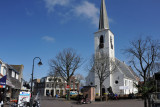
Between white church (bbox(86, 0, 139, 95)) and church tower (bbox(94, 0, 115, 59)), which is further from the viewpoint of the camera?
church tower (bbox(94, 0, 115, 59))

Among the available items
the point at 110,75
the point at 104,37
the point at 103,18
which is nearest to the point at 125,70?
→ the point at 110,75

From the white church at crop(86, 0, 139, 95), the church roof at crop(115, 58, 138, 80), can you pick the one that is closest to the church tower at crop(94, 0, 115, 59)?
the white church at crop(86, 0, 139, 95)

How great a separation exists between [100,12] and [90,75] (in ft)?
72.4

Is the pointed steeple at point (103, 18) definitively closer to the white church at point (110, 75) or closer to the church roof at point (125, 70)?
the white church at point (110, 75)

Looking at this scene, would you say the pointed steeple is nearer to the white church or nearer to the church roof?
the white church

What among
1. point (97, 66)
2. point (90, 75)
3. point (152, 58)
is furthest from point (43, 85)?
point (152, 58)

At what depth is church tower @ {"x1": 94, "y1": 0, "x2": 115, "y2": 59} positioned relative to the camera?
4924cm

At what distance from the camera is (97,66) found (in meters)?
35.4

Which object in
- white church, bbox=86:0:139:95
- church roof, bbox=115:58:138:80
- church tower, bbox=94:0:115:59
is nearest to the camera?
white church, bbox=86:0:139:95

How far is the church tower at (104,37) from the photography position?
4924 cm

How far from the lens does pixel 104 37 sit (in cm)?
5131

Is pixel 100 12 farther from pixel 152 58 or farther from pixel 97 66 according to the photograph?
pixel 152 58

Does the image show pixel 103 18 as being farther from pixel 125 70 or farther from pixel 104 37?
pixel 125 70

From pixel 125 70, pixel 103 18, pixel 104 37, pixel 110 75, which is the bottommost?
pixel 110 75
